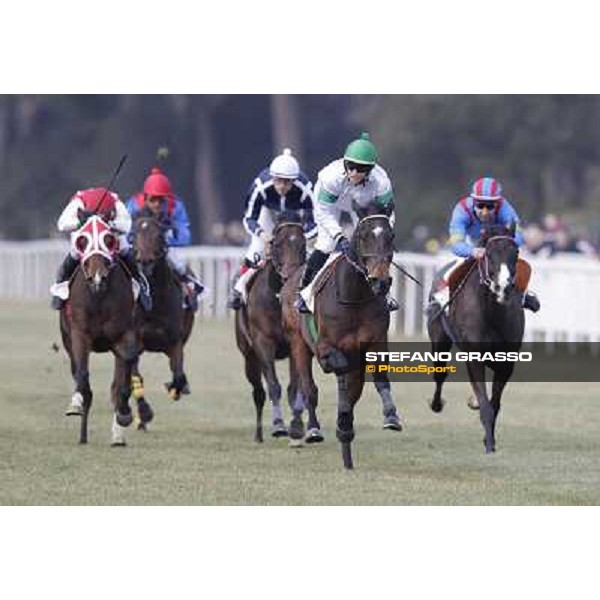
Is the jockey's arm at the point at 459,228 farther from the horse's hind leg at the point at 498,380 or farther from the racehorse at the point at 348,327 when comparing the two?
the racehorse at the point at 348,327

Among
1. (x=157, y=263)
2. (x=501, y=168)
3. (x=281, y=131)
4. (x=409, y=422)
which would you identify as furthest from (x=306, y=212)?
(x=281, y=131)

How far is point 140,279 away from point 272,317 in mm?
1079

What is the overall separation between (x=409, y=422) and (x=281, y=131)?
124 ft

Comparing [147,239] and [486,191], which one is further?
[147,239]

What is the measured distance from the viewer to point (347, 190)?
541 inches

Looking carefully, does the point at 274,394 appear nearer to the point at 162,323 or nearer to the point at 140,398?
the point at 140,398

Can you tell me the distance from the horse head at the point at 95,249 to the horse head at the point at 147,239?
2.89 ft

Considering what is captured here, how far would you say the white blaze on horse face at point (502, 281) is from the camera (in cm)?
1485

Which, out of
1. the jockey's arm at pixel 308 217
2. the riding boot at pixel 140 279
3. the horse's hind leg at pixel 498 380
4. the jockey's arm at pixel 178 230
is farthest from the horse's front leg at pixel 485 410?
the jockey's arm at pixel 178 230

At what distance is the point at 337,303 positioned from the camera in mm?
13688

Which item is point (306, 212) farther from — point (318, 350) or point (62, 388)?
point (62, 388)

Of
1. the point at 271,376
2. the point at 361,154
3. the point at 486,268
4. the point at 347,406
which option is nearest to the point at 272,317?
the point at 271,376

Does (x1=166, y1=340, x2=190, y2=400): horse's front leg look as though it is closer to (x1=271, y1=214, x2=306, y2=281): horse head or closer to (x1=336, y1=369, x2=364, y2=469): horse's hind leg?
(x1=271, y1=214, x2=306, y2=281): horse head
